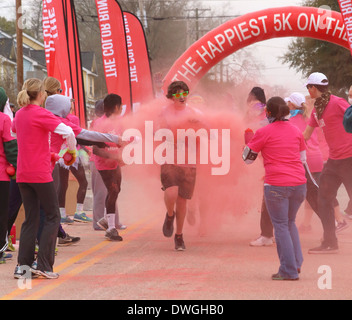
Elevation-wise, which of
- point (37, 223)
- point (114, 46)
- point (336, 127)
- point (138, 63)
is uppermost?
point (114, 46)

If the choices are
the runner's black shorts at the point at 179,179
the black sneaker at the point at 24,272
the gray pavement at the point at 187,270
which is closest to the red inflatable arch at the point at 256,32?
the gray pavement at the point at 187,270

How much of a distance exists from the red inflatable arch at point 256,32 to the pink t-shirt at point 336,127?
7.43 meters

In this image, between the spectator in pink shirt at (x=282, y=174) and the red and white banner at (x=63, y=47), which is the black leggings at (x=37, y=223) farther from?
the red and white banner at (x=63, y=47)

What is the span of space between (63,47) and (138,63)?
5382mm

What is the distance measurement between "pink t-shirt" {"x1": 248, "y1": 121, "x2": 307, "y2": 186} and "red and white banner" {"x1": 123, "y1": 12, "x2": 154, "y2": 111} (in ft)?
34.7

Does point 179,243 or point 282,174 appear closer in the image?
point 282,174

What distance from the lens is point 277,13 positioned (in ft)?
52.6

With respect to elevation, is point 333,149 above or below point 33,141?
below

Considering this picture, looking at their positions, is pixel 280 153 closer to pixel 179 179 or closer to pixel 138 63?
pixel 179 179

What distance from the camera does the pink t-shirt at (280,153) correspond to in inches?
286

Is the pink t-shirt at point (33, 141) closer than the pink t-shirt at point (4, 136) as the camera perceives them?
Yes

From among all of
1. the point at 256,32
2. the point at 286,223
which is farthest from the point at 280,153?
the point at 256,32

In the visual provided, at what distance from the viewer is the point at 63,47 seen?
1366 centimetres

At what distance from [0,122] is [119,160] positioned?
7.38ft
